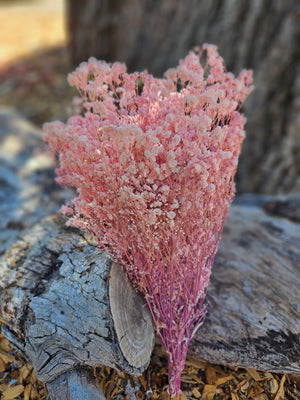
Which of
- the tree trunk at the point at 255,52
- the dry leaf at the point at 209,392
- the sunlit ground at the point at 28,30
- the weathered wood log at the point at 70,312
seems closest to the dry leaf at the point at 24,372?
the weathered wood log at the point at 70,312

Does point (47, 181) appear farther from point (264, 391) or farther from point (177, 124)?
point (264, 391)

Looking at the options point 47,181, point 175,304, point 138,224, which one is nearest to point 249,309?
point 175,304

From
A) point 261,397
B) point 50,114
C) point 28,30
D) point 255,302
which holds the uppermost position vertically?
point 28,30

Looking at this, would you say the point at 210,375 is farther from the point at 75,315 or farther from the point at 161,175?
the point at 161,175

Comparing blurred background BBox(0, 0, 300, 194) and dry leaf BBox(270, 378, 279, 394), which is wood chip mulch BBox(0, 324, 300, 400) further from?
blurred background BBox(0, 0, 300, 194)

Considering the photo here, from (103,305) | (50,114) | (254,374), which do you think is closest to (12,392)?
(103,305)

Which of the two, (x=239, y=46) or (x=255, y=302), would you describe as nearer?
(x=255, y=302)
